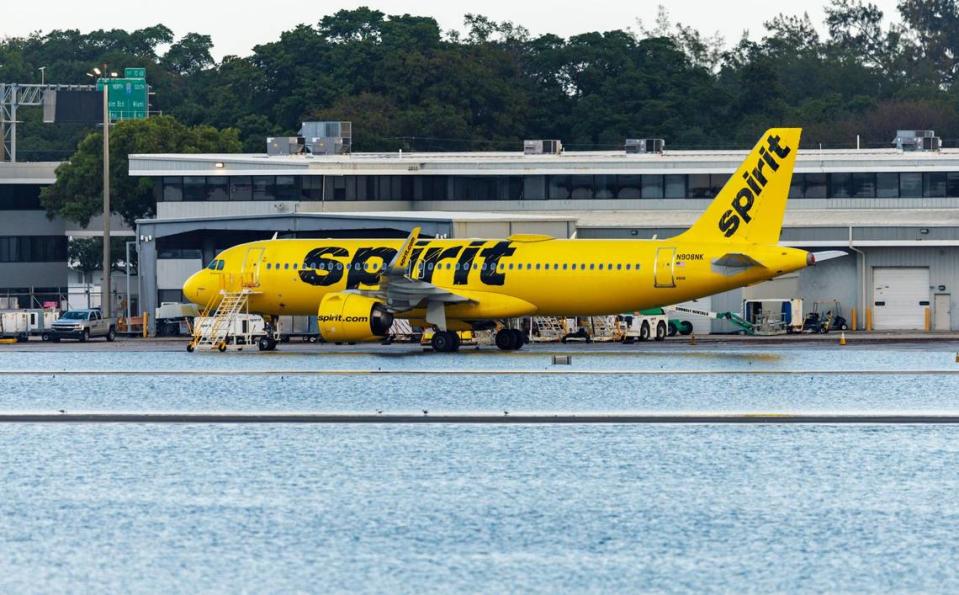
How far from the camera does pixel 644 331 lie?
9419cm

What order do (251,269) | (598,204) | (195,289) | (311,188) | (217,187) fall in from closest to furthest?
(251,269) < (195,289) < (217,187) < (311,188) < (598,204)

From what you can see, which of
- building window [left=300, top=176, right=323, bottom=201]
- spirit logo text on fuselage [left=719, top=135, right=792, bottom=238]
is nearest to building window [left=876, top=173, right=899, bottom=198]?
building window [left=300, top=176, right=323, bottom=201]

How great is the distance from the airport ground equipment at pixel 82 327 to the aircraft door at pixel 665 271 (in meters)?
38.6

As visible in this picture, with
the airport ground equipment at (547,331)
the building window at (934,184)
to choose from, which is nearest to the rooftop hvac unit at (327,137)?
the airport ground equipment at (547,331)

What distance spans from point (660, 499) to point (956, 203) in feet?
245

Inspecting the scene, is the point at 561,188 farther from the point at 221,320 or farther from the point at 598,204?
the point at 221,320

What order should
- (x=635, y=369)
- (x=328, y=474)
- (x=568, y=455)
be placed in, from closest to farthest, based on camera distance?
(x=328, y=474) → (x=568, y=455) → (x=635, y=369)

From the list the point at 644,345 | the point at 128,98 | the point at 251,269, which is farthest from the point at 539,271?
the point at 128,98

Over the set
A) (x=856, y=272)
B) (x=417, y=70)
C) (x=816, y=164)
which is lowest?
(x=856, y=272)

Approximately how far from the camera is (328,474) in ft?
140

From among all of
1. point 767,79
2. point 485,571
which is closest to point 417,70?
point 767,79

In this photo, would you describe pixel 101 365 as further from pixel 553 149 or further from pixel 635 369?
pixel 553 149

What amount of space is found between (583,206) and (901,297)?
21861 millimetres

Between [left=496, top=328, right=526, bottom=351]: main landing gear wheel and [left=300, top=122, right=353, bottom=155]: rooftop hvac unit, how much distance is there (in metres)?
43.6
